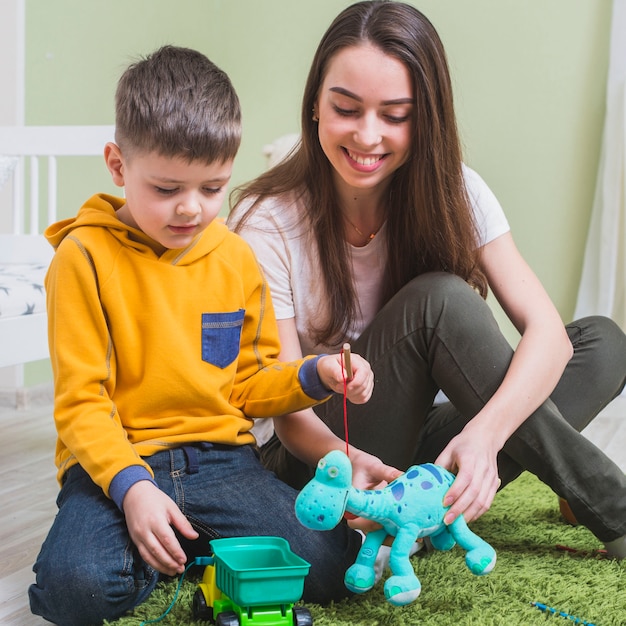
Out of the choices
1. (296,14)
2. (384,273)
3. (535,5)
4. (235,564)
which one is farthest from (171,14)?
(235,564)

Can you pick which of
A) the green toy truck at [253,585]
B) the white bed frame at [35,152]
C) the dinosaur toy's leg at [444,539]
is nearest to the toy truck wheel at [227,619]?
the green toy truck at [253,585]

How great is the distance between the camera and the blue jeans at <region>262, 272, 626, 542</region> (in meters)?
1.21

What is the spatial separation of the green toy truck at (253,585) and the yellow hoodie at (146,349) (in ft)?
0.48

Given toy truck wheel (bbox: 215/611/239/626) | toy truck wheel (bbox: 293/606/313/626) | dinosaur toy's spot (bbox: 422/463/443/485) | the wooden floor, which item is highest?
dinosaur toy's spot (bbox: 422/463/443/485)

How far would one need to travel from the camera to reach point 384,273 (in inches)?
55.2

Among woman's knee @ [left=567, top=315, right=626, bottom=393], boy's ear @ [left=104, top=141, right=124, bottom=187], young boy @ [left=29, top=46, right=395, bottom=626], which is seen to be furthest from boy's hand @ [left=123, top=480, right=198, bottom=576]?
woman's knee @ [left=567, top=315, right=626, bottom=393]

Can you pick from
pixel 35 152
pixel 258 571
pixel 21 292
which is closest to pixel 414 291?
pixel 258 571

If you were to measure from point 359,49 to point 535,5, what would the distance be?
2.09 meters

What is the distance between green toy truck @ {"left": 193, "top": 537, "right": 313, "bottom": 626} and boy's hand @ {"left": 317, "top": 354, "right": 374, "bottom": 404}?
0.19 metres

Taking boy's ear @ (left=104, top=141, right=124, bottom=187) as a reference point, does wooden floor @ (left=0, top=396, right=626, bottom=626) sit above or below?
below

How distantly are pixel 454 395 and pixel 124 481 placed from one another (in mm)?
460

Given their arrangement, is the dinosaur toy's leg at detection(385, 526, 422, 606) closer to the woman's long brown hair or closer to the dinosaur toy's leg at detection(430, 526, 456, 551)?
the dinosaur toy's leg at detection(430, 526, 456, 551)

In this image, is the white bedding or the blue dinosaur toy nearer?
the blue dinosaur toy

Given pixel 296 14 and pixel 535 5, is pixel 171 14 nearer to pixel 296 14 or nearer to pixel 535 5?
pixel 296 14
